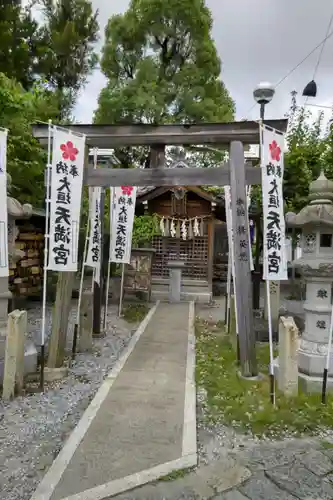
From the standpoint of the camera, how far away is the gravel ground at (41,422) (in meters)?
3.68

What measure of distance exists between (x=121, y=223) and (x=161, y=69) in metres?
15.3

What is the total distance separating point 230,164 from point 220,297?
10.9 metres

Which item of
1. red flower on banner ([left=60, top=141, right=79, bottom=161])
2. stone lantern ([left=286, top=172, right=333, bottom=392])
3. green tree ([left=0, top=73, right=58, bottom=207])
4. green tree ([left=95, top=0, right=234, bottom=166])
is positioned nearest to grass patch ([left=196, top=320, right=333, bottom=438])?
stone lantern ([left=286, top=172, right=333, bottom=392])

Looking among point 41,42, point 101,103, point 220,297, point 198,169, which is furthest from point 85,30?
point 198,169

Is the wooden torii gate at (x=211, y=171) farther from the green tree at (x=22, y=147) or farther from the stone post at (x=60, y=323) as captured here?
the green tree at (x=22, y=147)

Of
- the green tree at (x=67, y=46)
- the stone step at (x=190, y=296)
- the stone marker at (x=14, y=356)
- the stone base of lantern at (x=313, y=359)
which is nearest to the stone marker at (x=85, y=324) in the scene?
the stone marker at (x=14, y=356)

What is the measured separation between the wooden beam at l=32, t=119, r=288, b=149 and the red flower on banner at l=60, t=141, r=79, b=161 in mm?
597

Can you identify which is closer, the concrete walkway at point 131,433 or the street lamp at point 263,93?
the concrete walkway at point 131,433

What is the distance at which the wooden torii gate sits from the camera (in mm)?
6496

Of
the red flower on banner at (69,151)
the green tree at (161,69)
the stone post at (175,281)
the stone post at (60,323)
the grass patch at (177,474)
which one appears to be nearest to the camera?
the grass patch at (177,474)

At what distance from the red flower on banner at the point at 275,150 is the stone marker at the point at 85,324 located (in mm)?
4712

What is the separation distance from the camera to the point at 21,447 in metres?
4.22

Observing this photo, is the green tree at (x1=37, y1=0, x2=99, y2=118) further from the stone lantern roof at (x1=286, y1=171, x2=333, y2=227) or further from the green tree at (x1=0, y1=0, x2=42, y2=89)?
the stone lantern roof at (x1=286, y1=171, x2=333, y2=227)

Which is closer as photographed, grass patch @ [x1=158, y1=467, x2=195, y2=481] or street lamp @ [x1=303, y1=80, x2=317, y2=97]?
grass patch @ [x1=158, y1=467, x2=195, y2=481]
